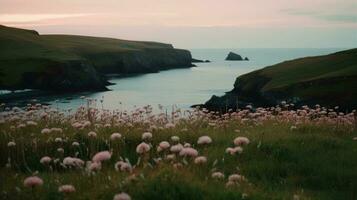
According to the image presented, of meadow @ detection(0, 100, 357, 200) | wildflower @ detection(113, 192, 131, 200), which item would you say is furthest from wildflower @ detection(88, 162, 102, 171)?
wildflower @ detection(113, 192, 131, 200)

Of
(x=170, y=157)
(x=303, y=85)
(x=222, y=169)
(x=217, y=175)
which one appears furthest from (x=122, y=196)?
(x=303, y=85)

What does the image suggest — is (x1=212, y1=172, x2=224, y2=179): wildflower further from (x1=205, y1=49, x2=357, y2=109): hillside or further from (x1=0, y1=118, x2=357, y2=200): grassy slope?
(x1=205, y1=49, x2=357, y2=109): hillside

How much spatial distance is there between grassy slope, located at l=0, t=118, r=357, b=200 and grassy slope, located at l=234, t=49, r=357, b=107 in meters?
47.2

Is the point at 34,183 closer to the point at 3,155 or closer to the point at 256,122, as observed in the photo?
the point at 3,155

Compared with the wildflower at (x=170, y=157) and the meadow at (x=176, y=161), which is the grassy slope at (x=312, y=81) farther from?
the wildflower at (x=170, y=157)

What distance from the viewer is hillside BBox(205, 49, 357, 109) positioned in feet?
201

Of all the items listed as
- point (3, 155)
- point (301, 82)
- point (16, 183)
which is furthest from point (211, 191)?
point (301, 82)

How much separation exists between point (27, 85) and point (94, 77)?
1482 centimetres

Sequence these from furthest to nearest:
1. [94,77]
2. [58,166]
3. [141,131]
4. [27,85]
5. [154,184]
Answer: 1. [94,77]
2. [27,85]
3. [141,131]
4. [58,166]
5. [154,184]

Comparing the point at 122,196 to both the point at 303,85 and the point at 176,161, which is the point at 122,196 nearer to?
the point at 176,161

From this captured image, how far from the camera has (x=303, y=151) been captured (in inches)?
463

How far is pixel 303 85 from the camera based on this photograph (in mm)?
67688

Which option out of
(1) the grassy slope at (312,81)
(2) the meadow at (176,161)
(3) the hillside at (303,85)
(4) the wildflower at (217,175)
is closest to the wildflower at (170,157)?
(2) the meadow at (176,161)

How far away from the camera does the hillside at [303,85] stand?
201 feet
